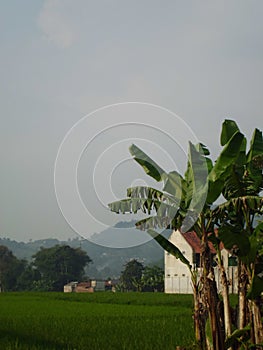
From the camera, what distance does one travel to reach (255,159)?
20.5 ft

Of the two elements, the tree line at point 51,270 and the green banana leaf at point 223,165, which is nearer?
the green banana leaf at point 223,165

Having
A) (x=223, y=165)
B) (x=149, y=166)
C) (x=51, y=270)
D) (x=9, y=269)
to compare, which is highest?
(x=9, y=269)

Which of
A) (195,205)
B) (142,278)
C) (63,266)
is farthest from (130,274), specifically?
(195,205)

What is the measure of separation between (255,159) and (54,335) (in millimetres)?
4354

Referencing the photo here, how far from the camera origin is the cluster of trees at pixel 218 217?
5434 mm

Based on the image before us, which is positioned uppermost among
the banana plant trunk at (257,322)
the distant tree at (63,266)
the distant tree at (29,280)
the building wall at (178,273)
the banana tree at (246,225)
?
the distant tree at (63,266)

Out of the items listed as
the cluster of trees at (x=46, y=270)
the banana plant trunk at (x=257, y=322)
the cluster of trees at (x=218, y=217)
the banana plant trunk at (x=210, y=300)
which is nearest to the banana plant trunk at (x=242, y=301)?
the cluster of trees at (x=218, y=217)

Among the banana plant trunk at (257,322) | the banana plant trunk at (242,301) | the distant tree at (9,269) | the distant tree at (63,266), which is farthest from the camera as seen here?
the distant tree at (9,269)

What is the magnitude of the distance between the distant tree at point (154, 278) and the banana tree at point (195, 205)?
33.7 m

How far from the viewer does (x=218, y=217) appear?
5781 mm

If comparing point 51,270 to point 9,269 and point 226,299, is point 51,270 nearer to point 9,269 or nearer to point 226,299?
point 9,269

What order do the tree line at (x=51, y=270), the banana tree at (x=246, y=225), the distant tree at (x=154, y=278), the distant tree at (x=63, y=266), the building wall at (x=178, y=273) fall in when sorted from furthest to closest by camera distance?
1. the distant tree at (x=63, y=266)
2. the tree line at (x=51, y=270)
3. the distant tree at (x=154, y=278)
4. the building wall at (x=178, y=273)
5. the banana tree at (x=246, y=225)

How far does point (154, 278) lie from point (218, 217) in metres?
34.6

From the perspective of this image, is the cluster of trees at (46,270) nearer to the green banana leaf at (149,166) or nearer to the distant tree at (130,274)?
the distant tree at (130,274)
